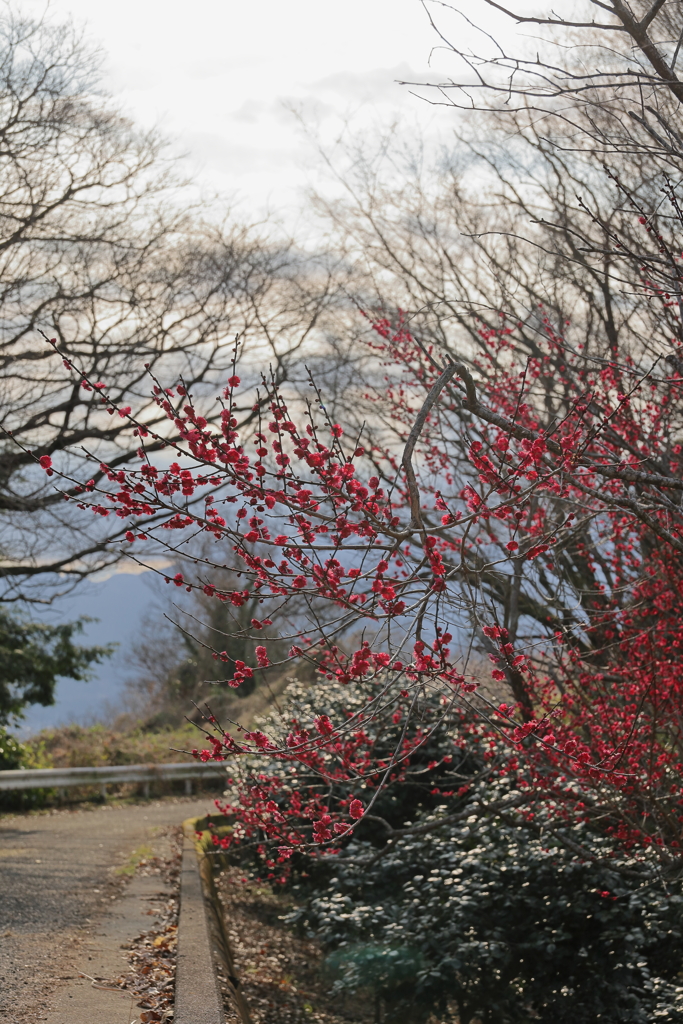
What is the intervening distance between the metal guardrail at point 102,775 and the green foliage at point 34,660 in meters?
2.20

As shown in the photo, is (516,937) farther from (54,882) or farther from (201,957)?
(54,882)

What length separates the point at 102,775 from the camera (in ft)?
43.4

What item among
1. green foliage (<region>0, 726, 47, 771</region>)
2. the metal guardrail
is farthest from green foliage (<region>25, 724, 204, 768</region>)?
green foliage (<region>0, 726, 47, 771</region>)

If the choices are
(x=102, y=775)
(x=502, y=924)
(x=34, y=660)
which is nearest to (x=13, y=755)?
(x=102, y=775)

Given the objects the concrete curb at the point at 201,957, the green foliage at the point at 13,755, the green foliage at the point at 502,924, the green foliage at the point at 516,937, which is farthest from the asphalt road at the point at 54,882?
the green foliage at the point at 516,937

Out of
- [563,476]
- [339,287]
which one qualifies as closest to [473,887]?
[563,476]

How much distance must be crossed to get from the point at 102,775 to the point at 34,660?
10.5ft

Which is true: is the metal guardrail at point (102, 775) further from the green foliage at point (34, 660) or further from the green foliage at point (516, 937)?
the green foliage at point (516, 937)

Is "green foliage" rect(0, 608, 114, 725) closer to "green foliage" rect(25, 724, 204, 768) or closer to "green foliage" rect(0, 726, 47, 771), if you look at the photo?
"green foliage" rect(0, 726, 47, 771)

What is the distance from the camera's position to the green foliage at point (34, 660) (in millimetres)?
14844

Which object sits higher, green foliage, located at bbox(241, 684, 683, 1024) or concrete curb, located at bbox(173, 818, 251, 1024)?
concrete curb, located at bbox(173, 818, 251, 1024)

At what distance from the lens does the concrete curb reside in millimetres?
4051

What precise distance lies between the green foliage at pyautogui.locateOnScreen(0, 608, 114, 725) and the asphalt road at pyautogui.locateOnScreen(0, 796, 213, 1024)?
3347 mm

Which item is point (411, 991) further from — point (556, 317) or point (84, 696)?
point (84, 696)
